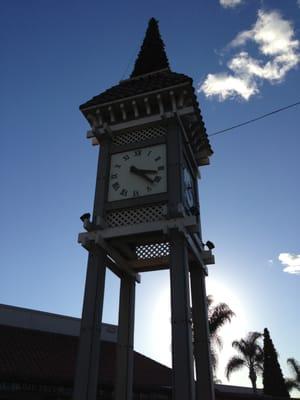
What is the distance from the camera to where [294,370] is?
39.1 meters

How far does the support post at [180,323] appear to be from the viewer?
781cm

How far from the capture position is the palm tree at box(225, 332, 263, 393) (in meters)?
32.2

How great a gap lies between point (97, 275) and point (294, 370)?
3746 centimetres

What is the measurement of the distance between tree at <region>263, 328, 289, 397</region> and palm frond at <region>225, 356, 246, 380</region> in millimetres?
3164

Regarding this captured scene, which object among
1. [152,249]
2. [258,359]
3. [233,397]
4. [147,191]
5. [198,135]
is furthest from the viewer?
[258,359]

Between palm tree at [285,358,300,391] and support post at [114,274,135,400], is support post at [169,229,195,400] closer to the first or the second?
support post at [114,274,135,400]

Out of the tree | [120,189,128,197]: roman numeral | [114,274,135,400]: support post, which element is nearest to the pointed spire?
[120,189,128,197]: roman numeral

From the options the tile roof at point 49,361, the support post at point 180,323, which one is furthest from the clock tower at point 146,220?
the tile roof at point 49,361

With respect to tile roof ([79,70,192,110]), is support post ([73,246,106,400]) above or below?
below

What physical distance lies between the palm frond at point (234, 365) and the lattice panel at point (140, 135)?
89.7 ft

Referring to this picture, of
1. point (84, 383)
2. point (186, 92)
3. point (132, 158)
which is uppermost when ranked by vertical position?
point (186, 92)

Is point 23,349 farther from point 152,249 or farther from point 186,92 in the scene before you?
point 186,92

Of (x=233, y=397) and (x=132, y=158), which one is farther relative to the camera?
(x=233, y=397)

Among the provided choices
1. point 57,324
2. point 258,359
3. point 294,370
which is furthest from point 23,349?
point 294,370
